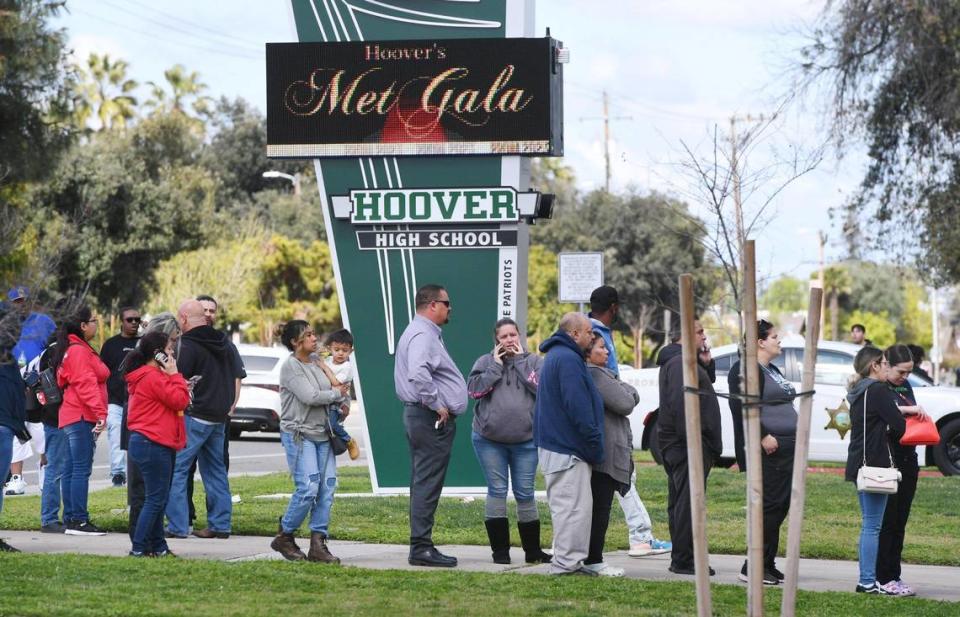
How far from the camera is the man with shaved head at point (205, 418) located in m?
11.8

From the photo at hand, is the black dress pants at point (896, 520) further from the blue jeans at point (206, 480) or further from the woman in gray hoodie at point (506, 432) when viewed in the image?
the blue jeans at point (206, 480)

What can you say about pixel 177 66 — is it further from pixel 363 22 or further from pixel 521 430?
pixel 521 430

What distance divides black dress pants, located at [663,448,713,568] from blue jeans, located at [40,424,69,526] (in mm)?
4927

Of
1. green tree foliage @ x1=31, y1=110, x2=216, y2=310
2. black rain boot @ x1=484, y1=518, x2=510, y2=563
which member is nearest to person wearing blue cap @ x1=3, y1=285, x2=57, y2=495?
black rain boot @ x1=484, y1=518, x2=510, y2=563

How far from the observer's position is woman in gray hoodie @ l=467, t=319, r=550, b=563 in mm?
10461

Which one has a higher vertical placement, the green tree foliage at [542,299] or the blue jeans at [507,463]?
the green tree foliage at [542,299]

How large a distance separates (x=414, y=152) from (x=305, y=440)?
5.38 metres

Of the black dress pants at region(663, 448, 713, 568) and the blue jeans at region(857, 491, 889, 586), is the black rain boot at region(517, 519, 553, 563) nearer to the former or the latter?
the black dress pants at region(663, 448, 713, 568)

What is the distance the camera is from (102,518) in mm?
12898

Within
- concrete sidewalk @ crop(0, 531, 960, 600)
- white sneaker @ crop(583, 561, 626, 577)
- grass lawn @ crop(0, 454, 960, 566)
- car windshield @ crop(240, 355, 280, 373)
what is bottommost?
grass lawn @ crop(0, 454, 960, 566)

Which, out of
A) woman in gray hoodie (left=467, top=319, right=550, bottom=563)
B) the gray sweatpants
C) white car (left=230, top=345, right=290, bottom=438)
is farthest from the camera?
white car (left=230, top=345, right=290, bottom=438)

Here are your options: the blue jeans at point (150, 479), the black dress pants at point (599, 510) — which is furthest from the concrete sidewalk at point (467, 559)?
the blue jeans at point (150, 479)

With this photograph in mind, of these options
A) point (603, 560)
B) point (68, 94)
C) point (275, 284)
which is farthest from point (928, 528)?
point (275, 284)

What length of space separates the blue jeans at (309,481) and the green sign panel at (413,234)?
4.74 meters
